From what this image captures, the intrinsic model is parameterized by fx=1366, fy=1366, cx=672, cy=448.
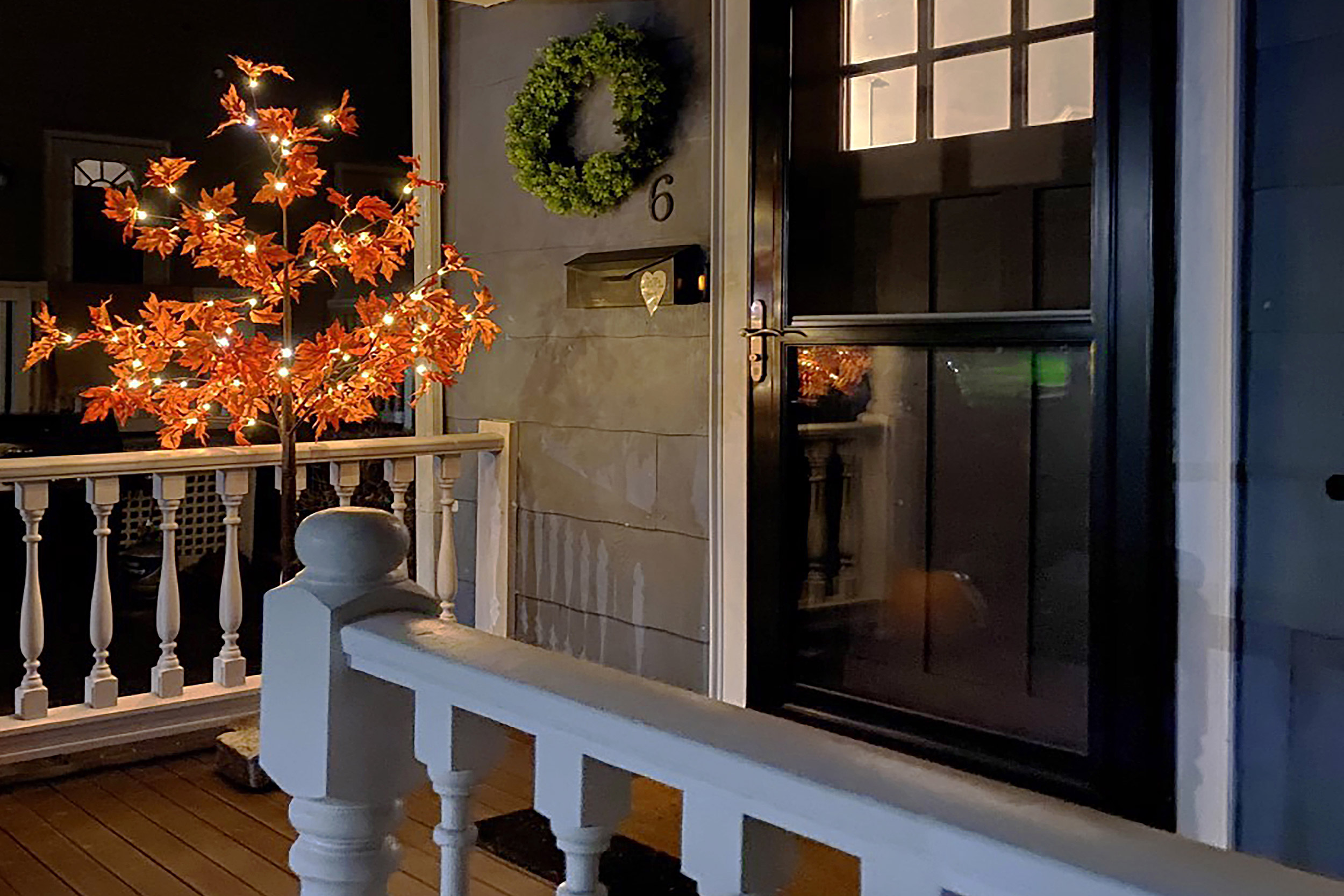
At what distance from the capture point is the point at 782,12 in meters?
3.36

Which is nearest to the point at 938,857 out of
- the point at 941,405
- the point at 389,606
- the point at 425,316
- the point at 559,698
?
the point at 559,698

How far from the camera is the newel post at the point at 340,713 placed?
131 centimetres

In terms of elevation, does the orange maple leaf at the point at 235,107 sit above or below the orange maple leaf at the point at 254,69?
below

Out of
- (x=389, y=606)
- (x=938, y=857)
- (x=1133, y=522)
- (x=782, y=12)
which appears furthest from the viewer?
(x=782, y=12)

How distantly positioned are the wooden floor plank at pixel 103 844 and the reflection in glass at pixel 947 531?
153cm

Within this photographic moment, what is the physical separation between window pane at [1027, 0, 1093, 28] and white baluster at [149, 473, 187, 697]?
2.36 metres

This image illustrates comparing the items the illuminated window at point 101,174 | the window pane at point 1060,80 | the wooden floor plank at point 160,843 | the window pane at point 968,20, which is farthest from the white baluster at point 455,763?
the illuminated window at point 101,174

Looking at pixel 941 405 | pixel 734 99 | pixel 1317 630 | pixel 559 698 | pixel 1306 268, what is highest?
pixel 734 99

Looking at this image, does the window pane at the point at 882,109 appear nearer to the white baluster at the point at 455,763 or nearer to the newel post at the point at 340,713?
the newel post at the point at 340,713

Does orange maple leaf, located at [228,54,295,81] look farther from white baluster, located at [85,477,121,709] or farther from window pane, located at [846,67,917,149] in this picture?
window pane, located at [846,67,917,149]

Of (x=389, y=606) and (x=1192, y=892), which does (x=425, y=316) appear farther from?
(x=1192, y=892)

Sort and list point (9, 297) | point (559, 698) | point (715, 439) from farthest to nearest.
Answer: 1. point (9, 297)
2. point (715, 439)
3. point (559, 698)

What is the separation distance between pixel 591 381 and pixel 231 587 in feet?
3.84

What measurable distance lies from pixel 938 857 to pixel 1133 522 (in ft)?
6.41
